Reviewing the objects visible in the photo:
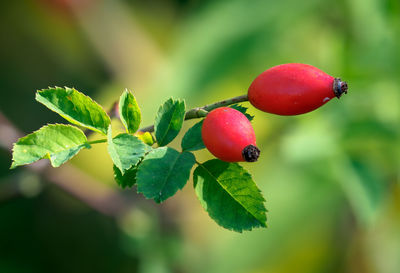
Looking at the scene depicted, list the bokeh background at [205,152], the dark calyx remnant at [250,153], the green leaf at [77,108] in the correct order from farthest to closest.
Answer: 1. the bokeh background at [205,152]
2. the green leaf at [77,108]
3. the dark calyx remnant at [250,153]

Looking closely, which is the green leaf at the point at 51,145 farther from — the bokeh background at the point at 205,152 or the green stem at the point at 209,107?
the bokeh background at the point at 205,152

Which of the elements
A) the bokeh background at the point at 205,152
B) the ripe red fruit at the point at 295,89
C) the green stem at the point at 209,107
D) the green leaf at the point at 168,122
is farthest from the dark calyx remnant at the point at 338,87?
the bokeh background at the point at 205,152

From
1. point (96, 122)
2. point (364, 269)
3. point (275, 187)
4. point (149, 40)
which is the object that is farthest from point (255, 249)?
point (96, 122)

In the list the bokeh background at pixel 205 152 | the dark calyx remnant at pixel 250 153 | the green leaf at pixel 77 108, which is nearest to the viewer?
the dark calyx remnant at pixel 250 153

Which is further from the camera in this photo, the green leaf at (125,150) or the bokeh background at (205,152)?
the bokeh background at (205,152)

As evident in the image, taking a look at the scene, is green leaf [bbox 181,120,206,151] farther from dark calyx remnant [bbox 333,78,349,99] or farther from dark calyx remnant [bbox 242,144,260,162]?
dark calyx remnant [bbox 333,78,349,99]

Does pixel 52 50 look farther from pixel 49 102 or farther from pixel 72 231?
pixel 49 102
